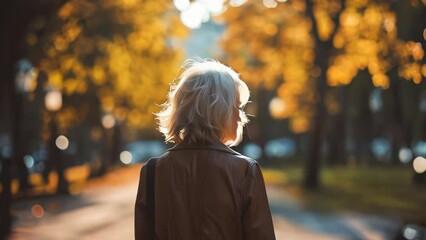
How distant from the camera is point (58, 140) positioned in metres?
18.2

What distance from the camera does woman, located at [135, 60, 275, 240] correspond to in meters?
2.18

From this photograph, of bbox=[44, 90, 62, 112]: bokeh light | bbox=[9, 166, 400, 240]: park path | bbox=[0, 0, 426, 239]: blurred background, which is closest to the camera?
bbox=[9, 166, 400, 240]: park path

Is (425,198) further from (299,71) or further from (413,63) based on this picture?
(299,71)

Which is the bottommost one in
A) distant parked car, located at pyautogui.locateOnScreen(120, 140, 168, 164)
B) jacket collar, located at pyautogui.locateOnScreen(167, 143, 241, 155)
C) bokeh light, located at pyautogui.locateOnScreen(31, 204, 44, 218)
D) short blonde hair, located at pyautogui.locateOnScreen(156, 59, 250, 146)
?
distant parked car, located at pyautogui.locateOnScreen(120, 140, 168, 164)

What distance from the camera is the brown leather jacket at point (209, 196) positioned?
7.11 ft

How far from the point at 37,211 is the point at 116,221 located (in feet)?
8.31

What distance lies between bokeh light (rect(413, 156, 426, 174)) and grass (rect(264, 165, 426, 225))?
1.23 ft

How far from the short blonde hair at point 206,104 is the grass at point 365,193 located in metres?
9.25

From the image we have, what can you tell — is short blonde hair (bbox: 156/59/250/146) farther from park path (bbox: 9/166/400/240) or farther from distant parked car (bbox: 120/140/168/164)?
distant parked car (bbox: 120/140/168/164)

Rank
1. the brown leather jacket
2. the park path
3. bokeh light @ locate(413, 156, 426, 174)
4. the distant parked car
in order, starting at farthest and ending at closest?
the distant parked car
bokeh light @ locate(413, 156, 426, 174)
the park path
the brown leather jacket

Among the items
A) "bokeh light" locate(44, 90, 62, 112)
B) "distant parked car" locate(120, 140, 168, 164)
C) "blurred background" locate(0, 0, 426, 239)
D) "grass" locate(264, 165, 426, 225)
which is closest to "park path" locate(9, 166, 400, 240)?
"blurred background" locate(0, 0, 426, 239)

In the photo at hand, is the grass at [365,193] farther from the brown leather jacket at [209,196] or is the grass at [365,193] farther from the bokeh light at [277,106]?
the brown leather jacket at [209,196]

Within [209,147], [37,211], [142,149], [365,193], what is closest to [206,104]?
[209,147]

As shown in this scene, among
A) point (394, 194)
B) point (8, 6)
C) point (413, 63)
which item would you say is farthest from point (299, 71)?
point (8, 6)
